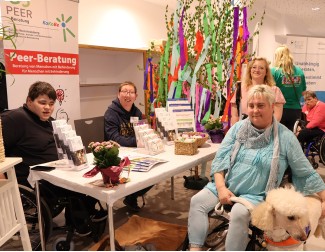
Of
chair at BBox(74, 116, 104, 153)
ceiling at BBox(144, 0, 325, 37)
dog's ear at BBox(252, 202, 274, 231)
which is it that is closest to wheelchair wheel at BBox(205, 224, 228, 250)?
dog's ear at BBox(252, 202, 274, 231)

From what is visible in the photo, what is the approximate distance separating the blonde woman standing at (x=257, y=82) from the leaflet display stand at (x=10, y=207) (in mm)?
1762

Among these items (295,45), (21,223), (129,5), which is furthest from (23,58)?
(295,45)

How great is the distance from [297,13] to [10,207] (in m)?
7.01

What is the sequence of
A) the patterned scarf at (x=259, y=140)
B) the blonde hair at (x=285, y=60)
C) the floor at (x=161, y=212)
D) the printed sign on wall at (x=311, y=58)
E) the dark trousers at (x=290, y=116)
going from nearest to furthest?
the patterned scarf at (x=259, y=140) → the floor at (x=161, y=212) → the blonde hair at (x=285, y=60) → the dark trousers at (x=290, y=116) → the printed sign on wall at (x=311, y=58)

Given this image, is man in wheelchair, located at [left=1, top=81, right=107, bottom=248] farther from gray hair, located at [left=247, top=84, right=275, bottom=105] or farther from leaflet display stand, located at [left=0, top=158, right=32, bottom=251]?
gray hair, located at [left=247, top=84, right=275, bottom=105]

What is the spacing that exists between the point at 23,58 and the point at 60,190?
1.48m

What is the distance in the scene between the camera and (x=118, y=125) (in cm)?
255

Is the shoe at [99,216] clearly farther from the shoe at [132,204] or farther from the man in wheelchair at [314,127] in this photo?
the man in wheelchair at [314,127]

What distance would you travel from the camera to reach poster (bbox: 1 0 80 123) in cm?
285

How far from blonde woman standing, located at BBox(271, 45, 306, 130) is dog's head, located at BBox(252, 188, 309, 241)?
1.97m

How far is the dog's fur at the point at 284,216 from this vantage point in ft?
4.96

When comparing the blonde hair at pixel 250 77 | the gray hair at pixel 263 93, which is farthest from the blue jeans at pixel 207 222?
the blonde hair at pixel 250 77

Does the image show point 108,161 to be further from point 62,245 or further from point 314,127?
point 314,127

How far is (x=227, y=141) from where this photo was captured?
1.99m
